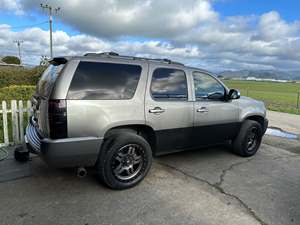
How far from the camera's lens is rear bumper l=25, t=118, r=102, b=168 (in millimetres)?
3201

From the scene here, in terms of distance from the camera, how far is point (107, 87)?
3.56 m

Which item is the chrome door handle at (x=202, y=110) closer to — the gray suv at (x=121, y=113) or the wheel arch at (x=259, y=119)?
the gray suv at (x=121, y=113)

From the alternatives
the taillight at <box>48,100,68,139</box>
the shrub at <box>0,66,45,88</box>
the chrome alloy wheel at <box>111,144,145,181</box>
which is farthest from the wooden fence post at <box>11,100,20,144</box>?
the shrub at <box>0,66,45,88</box>

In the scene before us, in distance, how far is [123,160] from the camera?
12.5 ft

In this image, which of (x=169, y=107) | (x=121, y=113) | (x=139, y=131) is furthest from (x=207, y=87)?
(x=121, y=113)

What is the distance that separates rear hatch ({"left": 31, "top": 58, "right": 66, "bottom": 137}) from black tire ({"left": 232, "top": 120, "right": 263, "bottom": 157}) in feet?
12.3

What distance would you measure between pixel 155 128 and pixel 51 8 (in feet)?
101

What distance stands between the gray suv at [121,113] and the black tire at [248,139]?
25.5 inches

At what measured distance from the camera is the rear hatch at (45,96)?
330cm

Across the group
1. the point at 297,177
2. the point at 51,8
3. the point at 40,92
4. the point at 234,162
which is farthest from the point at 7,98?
the point at 51,8

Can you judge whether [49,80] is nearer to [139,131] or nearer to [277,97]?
[139,131]

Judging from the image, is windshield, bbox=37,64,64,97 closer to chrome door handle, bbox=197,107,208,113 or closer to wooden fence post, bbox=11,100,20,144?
wooden fence post, bbox=11,100,20,144

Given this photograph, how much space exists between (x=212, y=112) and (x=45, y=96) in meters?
2.86

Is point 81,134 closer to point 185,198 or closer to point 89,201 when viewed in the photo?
point 89,201
